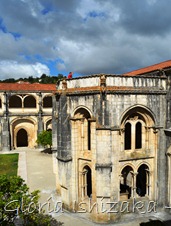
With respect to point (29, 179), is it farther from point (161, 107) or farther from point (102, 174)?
point (161, 107)

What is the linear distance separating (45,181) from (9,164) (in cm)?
861

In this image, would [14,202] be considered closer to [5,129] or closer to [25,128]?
[5,129]

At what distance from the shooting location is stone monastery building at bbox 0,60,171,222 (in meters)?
14.6

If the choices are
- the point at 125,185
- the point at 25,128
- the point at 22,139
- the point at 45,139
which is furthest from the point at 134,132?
the point at 22,139

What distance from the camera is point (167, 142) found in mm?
15938

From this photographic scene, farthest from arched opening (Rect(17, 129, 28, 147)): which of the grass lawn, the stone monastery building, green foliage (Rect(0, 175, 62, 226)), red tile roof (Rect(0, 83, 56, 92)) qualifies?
green foliage (Rect(0, 175, 62, 226))

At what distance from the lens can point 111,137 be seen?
14.6 m

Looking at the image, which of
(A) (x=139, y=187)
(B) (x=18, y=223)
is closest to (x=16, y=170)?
(B) (x=18, y=223)

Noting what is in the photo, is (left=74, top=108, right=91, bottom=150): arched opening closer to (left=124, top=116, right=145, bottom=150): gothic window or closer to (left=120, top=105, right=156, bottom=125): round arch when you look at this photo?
(left=120, top=105, right=156, bottom=125): round arch

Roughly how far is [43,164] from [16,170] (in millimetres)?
3785

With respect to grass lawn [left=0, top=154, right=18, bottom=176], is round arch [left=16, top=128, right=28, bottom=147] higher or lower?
higher

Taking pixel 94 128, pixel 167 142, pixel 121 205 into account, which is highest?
pixel 94 128

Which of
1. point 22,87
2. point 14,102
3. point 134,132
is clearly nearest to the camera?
point 134,132

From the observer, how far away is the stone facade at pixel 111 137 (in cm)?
1455
